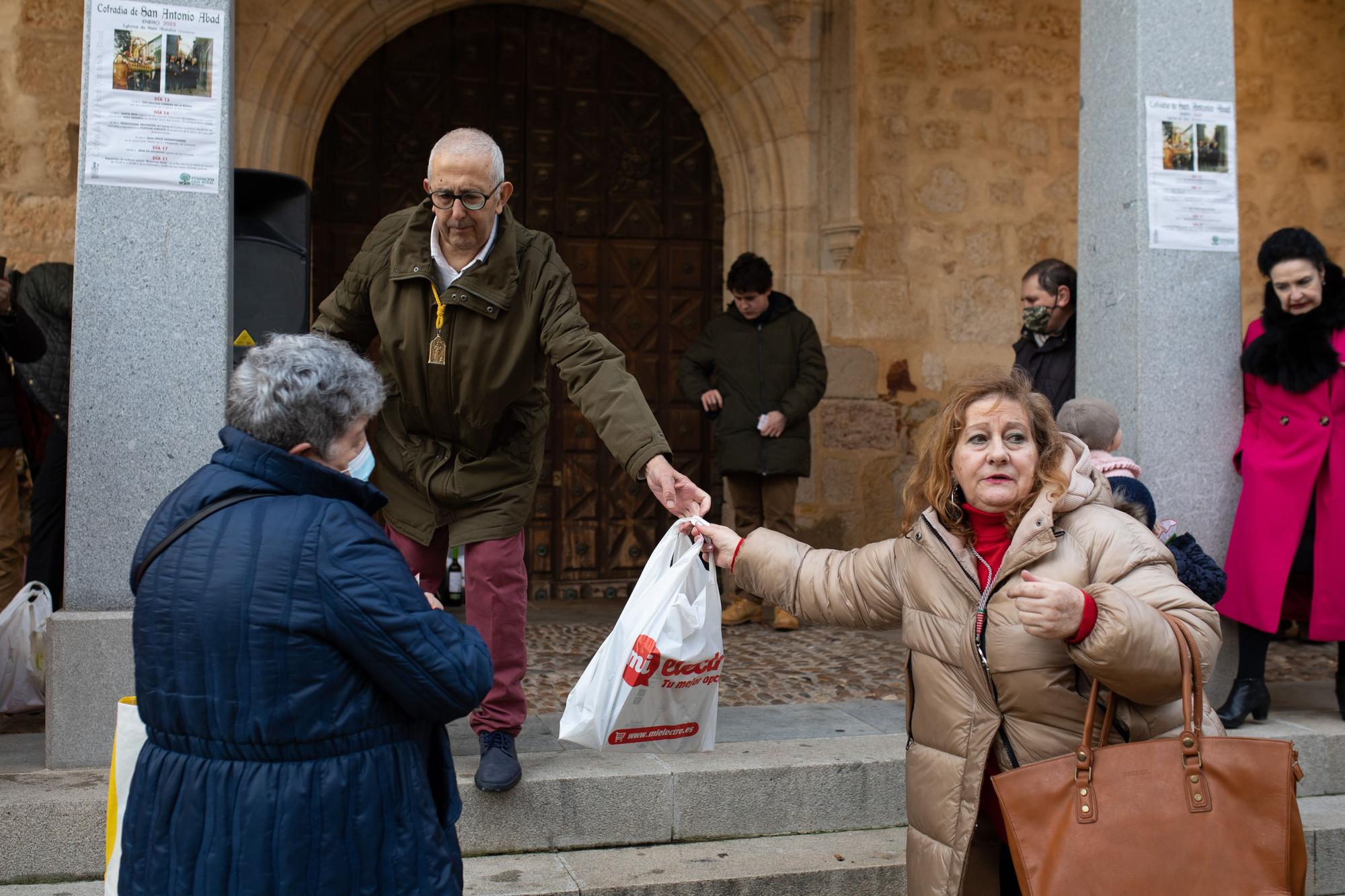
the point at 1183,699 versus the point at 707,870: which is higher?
the point at 1183,699

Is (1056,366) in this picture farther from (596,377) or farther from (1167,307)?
(596,377)

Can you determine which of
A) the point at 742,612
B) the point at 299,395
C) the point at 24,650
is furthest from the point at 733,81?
the point at 299,395

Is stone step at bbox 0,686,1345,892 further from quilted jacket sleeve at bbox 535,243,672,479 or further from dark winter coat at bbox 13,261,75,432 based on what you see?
dark winter coat at bbox 13,261,75,432

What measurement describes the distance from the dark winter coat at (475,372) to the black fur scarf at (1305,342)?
2349mm

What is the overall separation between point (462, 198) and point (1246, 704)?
3.15m

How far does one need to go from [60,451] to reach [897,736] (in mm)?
3383

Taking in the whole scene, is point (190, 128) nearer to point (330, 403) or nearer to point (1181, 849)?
point (330, 403)

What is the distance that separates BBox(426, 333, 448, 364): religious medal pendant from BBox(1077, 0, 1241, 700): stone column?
97.8 inches

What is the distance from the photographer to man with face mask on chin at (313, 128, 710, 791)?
11.1ft

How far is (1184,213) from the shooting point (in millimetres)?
4641

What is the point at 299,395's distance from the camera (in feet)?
6.91

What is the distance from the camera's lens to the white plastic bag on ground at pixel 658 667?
2.98 m

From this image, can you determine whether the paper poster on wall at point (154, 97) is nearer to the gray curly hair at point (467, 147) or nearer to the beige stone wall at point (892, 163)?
the gray curly hair at point (467, 147)

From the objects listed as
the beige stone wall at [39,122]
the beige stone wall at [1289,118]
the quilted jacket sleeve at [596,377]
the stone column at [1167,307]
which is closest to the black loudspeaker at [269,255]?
the quilted jacket sleeve at [596,377]
